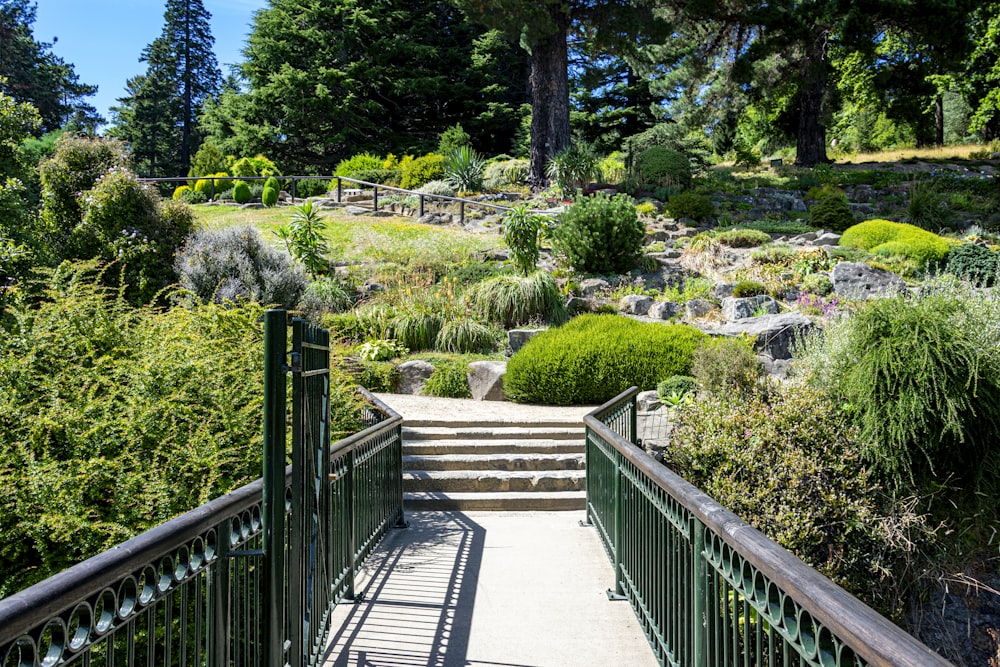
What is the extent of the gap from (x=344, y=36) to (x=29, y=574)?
33370 mm

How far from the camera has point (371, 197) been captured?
87.4 ft

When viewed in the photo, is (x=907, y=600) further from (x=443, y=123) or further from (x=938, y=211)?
(x=443, y=123)

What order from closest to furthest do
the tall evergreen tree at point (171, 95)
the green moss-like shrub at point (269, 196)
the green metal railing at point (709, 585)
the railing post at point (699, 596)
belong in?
the green metal railing at point (709, 585), the railing post at point (699, 596), the green moss-like shrub at point (269, 196), the tall evergreen tree at point (171, 95)

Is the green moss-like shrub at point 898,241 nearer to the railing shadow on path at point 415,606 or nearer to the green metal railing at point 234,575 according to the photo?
the railing shadow on path at point 415,606

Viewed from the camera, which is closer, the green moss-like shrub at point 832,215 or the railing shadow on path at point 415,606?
the railing shadow on path at point 415,606

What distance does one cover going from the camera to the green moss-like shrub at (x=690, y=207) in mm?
20281

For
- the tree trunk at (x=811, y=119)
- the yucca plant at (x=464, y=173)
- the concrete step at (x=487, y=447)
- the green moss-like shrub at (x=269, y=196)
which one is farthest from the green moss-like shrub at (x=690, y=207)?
the green moss-like shrub at (x=269, y=196)

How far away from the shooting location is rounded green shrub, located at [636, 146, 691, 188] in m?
23.0

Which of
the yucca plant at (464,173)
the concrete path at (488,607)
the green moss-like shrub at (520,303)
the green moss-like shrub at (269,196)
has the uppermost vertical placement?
the yucca plant at (464,173)

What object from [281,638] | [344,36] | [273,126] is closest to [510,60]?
[344,36]

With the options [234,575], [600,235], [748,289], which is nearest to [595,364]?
[748,289]

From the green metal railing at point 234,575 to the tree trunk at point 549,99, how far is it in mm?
21125

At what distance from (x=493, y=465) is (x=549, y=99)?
59.5 ft

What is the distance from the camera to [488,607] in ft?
15.6
